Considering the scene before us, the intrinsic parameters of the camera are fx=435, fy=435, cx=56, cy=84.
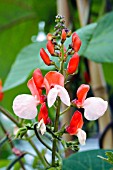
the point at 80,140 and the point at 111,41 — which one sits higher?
the point at 111,41

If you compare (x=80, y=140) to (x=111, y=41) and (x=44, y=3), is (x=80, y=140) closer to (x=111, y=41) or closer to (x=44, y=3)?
(x=111, y=41)

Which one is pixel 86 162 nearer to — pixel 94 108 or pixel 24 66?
pixel 94 108

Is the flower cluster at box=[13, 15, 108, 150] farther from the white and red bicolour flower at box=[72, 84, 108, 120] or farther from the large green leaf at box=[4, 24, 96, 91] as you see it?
the large green leaf at box=[4, 24, 96, 91]

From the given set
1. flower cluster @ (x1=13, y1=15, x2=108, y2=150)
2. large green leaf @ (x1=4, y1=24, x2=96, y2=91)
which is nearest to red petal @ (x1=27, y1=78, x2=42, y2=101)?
flower cluster @ (x1=13, y1=15, x2=108, y2=150)

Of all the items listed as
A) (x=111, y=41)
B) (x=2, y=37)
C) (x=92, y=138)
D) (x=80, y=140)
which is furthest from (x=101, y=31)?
(x=92, y=138)

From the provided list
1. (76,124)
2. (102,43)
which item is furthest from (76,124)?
(102,43)

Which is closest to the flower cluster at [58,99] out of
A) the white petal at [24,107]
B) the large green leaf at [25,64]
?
the white petal at [24,107]

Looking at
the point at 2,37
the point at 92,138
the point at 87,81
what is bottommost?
the point at 92,138
